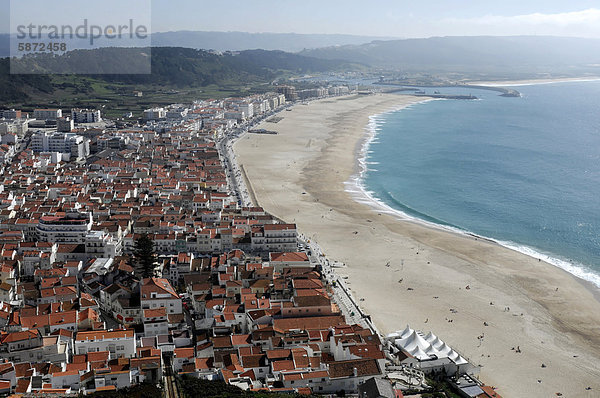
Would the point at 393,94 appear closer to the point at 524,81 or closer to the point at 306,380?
the point at 524,81

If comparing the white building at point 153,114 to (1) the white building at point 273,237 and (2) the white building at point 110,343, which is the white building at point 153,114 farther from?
(2) the white building at point 110,343

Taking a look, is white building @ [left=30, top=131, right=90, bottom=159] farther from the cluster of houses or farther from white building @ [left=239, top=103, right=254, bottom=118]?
white building @ [left=239, top=103, right=254, bottom=118]

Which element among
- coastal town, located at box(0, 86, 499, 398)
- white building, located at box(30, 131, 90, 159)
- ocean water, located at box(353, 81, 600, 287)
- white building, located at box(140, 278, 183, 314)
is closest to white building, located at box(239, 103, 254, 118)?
ocean water, located at box(353, 81, 600, 287)

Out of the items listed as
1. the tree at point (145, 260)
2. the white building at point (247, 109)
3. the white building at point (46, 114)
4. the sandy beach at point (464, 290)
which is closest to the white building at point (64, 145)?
the sandy beach at point (464, 290)

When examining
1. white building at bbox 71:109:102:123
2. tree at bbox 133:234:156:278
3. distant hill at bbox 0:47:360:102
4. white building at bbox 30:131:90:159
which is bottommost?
tree at bbox 133:234:156:278

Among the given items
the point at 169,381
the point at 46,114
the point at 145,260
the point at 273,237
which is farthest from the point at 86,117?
the point at 169,381

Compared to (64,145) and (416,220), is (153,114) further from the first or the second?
(416,220)
